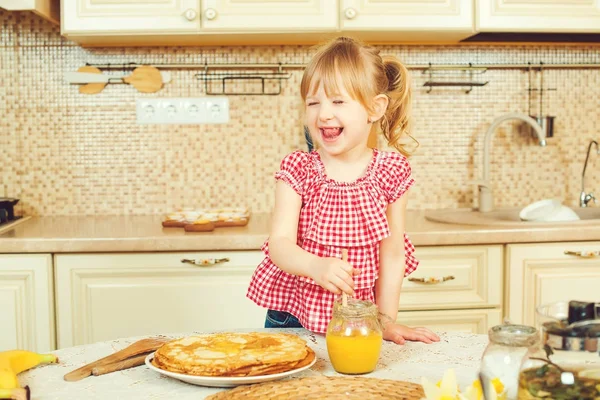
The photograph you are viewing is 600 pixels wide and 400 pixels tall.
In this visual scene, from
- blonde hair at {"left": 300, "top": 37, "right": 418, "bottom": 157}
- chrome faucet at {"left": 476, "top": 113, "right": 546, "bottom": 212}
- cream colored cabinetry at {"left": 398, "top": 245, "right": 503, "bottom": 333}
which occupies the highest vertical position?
blonde hair at {"left": 300, "top": 37, "right": 418, "bottom": 157}

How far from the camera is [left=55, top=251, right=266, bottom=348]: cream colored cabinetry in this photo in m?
2.22

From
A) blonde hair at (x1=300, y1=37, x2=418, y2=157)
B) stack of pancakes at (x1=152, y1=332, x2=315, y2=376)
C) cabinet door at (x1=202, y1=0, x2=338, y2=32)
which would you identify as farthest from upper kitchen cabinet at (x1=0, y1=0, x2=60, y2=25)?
stack of pancakes at (x1=152, y1=332, x2=315, y2=376)

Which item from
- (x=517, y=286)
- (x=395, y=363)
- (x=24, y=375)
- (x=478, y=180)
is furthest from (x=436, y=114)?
(x=24, y=375)

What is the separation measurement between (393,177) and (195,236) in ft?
2.85

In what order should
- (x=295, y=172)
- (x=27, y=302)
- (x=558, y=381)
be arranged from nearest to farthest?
(x=558, y=381), (x=295, y=172), (x=27, y=302)

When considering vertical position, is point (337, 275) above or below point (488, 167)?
below

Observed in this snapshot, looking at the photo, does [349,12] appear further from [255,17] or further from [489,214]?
[489,214]

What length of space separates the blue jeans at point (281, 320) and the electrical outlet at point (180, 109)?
129 cm

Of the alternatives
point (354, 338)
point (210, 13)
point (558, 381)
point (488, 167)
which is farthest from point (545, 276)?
point (558, 381)

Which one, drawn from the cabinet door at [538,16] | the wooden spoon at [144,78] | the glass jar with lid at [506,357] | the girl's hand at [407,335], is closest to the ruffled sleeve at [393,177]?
the girl's hand at [407,335]

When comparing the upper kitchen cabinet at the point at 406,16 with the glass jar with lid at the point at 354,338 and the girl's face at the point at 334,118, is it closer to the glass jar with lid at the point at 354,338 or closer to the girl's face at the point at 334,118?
the girl's face at the point at 334,118

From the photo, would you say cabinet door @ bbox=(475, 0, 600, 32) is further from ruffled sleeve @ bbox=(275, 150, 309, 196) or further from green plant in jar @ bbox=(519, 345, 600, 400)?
green plant in jar @ bbox=(519, 345, 600, 400)

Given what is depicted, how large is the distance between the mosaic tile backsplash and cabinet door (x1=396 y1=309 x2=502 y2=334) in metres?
0.59

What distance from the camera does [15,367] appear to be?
107 centimetres
